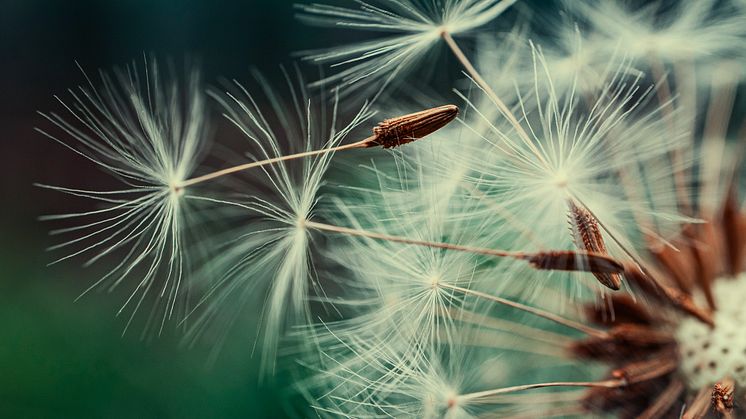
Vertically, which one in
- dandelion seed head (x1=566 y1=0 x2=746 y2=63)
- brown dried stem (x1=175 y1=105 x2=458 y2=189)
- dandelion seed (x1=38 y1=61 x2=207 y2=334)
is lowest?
brown dried stem (x1=175 y1=105 x2=458 y2=189)

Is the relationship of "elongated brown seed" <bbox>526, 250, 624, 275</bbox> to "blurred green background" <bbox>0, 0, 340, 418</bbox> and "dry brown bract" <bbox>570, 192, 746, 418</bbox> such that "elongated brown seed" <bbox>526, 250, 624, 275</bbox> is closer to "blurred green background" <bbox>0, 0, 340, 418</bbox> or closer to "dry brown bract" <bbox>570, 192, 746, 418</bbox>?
"dry brown bract" <bbox>570, 192, 746, 418</bbox>

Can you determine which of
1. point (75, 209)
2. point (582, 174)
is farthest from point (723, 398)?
point (75, 209)

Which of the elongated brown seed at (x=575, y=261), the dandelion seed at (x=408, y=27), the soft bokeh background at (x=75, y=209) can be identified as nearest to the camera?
the elongated brown seed at (x=575, y=261)

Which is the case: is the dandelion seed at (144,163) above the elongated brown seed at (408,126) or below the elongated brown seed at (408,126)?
above

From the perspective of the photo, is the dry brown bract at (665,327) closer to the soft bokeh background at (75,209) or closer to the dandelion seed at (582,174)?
the dandelion seed at (582,174)

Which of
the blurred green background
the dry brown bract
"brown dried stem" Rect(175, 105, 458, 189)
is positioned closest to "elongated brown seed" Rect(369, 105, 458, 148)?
"brown dried stem" Rect(175, 105, 458, 189)

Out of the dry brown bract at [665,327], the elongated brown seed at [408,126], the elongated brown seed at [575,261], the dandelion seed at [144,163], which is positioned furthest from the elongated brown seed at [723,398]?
the dandelion seed at [144,163]
